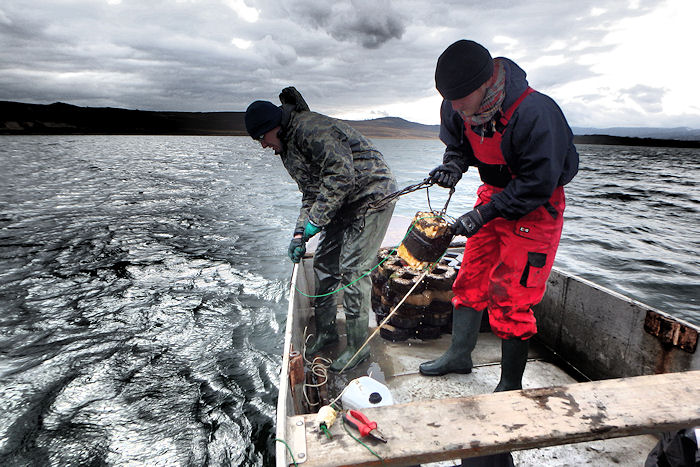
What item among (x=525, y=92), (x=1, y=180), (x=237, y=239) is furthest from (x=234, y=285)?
(x=1, y=180)

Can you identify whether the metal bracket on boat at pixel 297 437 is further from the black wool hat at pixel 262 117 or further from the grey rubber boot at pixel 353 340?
the black wool hat at pixel 262 117

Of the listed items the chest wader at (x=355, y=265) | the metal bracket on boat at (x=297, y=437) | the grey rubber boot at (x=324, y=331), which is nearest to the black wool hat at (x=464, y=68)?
the chest wader at (x=355, y=265)

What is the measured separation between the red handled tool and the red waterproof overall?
1.28 meters

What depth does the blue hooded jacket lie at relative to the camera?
7.29 feet

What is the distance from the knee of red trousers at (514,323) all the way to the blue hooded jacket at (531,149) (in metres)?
0.69

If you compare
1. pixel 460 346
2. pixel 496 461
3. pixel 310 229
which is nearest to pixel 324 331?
pixel 310 229

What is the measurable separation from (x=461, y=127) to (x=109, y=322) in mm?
7168

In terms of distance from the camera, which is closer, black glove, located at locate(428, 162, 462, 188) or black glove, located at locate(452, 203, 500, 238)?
black glove, located at locate(452, 203, 500, 238)

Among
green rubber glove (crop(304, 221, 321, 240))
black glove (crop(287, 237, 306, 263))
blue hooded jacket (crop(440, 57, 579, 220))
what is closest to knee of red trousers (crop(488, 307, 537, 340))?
blue hooded jacket (crop(440, 57, 579, 220))

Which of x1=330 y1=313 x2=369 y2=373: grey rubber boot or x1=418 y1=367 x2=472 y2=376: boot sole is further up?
x1=330 y1=313 x2=369 y2=373: grey rubber boot

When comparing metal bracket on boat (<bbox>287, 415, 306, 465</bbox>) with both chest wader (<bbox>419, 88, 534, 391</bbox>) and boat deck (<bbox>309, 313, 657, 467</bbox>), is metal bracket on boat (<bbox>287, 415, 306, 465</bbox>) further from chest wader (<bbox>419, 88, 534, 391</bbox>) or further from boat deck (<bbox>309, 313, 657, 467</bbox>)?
chest wader (<bbox>419, 88, 534, 391</bbox>)

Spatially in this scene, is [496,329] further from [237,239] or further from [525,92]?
[237,239]

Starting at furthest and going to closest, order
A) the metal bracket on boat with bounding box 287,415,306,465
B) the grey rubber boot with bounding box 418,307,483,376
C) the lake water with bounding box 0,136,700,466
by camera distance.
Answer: the lake water with bounding box 0,136,700,466
the grey rubber boot with bounding box 418,307,483,376
the metal bracket on boat with bounding box 287,415,306,465

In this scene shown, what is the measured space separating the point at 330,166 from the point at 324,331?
5.99 ft
